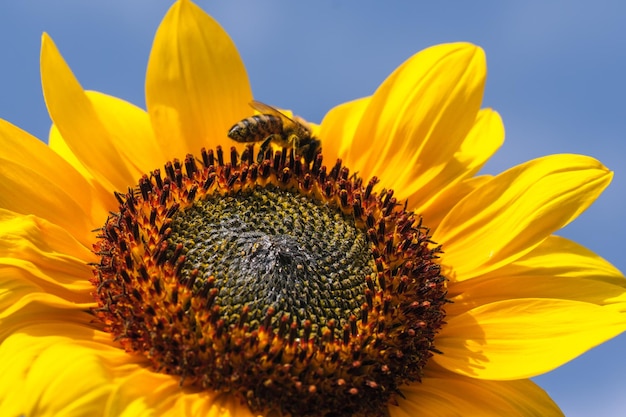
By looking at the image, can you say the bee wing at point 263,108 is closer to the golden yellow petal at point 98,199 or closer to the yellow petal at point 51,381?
the golden yellow petal at point 98,199

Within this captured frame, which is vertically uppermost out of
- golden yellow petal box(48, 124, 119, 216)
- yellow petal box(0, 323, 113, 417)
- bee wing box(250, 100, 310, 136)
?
bee wing box(250, 100, 310, 136)

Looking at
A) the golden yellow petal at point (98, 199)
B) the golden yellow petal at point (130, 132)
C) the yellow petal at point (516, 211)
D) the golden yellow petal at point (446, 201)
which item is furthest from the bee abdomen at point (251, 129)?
the yellow petal at point (516, 211)

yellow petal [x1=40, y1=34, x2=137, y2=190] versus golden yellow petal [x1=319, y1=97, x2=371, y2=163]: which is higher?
golden yellow petal [x1=319, y1=97, x2=371, y2=163]

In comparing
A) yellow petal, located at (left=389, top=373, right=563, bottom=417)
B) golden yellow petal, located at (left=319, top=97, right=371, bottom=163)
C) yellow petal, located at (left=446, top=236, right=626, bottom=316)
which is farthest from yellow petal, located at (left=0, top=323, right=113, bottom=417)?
golden yellow petal, located at (left=319, top=97, right=371, bottom=163)

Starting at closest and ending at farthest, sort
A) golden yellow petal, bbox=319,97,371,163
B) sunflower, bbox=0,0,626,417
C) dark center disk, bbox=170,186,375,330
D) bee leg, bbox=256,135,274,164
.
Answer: sunflower, bbox=0,0,626,417, dark center disk, bbox=170,186,375,330, bee leg, bbox=256,135,274,164, golden yellow petal, bbox=319,97,371,163

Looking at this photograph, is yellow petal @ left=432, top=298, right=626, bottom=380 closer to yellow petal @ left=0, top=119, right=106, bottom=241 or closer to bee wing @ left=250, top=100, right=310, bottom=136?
bee wing @ left=250, top=100, right=310, bottom=136

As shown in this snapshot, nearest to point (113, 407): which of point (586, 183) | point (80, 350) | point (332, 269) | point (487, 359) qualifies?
point (80, 350)

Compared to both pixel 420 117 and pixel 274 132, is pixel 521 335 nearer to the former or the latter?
pixel 420 117
